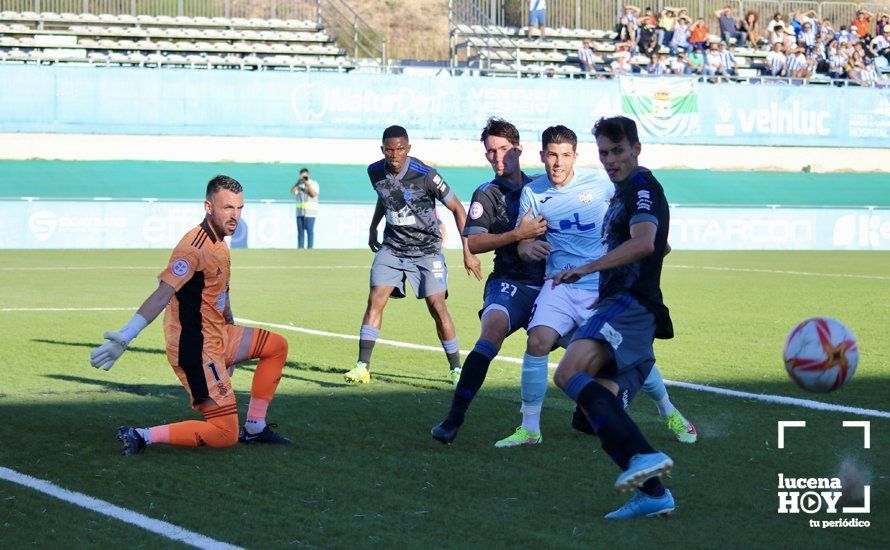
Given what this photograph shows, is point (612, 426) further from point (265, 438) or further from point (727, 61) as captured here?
point (727, 61)

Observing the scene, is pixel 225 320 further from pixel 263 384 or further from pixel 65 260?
pixel 65 260

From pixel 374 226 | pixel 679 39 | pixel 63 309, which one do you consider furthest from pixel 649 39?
pixel 374 226

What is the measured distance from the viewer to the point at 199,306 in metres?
6.72

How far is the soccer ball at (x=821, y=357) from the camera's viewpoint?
5.61m

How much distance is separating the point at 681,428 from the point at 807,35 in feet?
126

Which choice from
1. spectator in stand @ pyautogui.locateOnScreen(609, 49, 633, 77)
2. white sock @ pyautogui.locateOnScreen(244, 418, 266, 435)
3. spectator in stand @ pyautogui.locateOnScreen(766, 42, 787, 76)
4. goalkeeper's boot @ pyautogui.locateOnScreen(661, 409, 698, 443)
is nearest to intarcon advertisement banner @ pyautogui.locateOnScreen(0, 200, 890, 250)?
spectator in stand @ pyautogui.locateOnScreen(609, 49, 633, 77)

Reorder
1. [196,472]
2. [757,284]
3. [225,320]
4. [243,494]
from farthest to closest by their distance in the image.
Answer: [757,284] → [225,320] → [196,472] → [243,494]

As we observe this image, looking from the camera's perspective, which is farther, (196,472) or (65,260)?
(65,260)

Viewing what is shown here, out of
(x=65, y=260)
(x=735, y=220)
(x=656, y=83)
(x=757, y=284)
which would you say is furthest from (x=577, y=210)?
(x=656, y=83)

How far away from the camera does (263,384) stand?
7.07 meters

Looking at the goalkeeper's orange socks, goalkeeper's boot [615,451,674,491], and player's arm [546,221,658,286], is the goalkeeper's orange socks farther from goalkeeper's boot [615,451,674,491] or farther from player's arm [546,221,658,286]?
goalkeeper's boot [615,451,674,491]

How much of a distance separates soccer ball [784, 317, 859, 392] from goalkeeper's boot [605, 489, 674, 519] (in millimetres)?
948

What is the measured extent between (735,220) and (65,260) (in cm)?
1825

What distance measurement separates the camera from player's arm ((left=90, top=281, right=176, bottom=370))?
19.5ft
